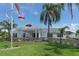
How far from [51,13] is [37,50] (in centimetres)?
74

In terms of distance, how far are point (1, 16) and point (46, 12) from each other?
0.84 meters

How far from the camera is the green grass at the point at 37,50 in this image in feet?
16.0

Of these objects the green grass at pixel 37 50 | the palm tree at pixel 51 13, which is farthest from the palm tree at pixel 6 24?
the palm tree at pixel 51 13

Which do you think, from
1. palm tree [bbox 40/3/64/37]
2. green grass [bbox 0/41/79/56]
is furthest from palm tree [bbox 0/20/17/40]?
palm tree [bbox 40/3/64/37]

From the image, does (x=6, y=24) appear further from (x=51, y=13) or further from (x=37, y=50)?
(x=51, y=13)

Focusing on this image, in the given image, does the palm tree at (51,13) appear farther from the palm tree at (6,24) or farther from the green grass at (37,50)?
the palm tree at (6,24)

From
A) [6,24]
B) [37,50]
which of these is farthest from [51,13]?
[6,24]

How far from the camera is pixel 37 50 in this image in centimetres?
493

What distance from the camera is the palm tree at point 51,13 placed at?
4.93m

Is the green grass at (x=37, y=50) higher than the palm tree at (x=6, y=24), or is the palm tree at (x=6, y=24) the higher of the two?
the palm tree at (x=6, y=24)

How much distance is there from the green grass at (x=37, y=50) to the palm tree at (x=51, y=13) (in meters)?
0.26

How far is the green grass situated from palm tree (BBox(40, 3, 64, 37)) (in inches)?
Result: 10.1

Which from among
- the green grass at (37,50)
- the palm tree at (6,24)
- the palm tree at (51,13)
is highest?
the palm tree at (51,13)

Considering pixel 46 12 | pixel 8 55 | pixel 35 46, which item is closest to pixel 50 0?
pixel 46 12
